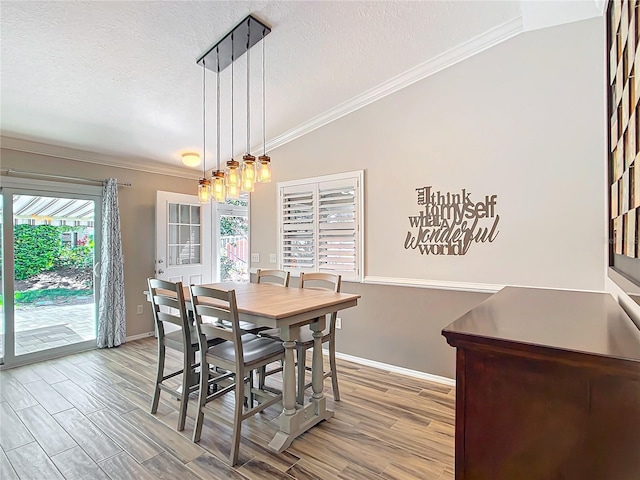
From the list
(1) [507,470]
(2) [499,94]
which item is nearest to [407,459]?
(1) [507,470]

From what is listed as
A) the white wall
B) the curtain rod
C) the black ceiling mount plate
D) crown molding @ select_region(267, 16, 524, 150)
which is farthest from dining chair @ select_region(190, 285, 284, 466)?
the curtain rod

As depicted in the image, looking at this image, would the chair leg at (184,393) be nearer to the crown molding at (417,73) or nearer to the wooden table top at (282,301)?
the wooden table top at (282,301)

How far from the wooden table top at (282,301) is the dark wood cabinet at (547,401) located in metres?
1.22

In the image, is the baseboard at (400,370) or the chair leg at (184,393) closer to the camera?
the chair leg at (184,393)

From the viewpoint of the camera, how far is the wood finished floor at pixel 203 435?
190 centimetres

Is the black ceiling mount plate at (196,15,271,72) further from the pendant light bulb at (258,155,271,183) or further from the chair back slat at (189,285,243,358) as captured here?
the chair back slat at (189,285,243,358)

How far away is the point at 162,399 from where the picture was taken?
275 centimetres

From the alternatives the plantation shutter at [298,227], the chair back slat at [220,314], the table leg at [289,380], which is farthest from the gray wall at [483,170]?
the chair back slat at [220,314]

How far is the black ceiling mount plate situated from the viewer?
233cm

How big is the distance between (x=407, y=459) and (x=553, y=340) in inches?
60.5

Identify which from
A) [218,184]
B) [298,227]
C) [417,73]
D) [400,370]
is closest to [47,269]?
[218,184]

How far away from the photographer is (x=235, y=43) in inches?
→ 97.5

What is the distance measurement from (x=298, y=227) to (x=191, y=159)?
1718 millimetres

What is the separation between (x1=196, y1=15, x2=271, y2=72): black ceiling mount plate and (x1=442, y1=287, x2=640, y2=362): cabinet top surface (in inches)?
91.9
